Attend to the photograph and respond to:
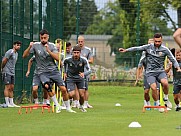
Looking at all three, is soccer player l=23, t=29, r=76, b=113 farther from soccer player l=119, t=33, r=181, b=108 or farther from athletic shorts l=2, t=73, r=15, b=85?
athletic shorts l=2, t=73, r=15, b=85

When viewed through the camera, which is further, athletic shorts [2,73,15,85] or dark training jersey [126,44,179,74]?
athletic shorts [2,73,15,85]

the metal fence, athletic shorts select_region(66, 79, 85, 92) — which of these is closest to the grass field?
athletic shorts select_region(66, 79, 85, 92)

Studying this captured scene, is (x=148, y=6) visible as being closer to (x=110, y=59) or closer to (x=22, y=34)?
(x=110, y=59)

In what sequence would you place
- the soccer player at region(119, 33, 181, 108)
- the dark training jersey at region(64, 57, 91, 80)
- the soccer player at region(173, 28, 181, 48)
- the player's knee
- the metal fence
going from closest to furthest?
the soccer player at region(173, 28, 181, 48) → the player's knee → the soccer player at region(119, 33, 181, 108) → the dark training jersey at region(64, 57, 91, 80) → the metal fence

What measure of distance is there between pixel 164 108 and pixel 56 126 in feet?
18.1

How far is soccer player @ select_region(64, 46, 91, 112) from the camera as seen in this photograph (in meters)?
18.8

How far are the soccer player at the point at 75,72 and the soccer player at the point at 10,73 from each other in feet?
10.0

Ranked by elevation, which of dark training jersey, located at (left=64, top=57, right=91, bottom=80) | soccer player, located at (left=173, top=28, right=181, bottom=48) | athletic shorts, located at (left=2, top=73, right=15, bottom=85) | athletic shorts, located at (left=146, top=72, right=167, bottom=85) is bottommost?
athletic shorts, located at (left=2, top=73, right=15, bottom=85)

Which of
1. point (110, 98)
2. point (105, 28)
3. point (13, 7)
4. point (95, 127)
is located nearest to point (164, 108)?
point (95, 127)

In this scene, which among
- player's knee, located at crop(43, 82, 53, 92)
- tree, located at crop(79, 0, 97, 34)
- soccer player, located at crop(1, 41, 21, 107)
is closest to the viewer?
player's knee, located at crop(43, 82, 53, 92)

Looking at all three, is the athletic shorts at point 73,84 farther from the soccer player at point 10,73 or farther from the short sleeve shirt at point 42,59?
the soccer player at point 10,73

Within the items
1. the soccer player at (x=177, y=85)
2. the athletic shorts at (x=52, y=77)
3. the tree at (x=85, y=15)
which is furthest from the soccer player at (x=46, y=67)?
the tree at (x=85, y=15)

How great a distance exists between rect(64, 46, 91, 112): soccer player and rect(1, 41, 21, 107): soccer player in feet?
10.0

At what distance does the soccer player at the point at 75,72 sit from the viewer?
18.8m
